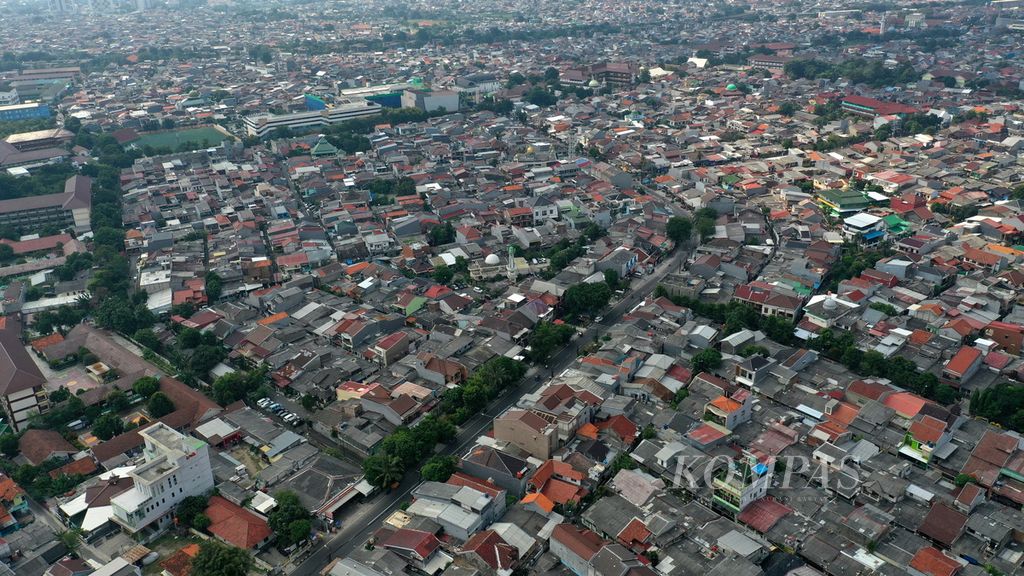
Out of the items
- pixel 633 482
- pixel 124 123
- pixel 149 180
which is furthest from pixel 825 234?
pixel 124 123

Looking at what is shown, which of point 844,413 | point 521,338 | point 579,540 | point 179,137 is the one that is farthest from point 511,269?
point 179,137

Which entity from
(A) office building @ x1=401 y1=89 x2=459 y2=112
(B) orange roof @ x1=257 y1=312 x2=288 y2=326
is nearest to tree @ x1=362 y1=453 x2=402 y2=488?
(B) orange roof @ x1=257 y1=312 x2=288 y2=326

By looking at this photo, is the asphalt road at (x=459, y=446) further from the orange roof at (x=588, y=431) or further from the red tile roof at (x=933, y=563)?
the red tile roof at (x=933, y=563)

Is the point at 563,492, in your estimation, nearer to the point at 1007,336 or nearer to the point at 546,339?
the point at 546,339

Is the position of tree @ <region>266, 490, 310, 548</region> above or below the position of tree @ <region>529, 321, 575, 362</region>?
below

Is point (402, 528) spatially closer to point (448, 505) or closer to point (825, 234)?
point (448, 505)

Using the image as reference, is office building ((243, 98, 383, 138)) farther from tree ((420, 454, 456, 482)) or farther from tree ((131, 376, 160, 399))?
tree ((420, 454, 456, 482))

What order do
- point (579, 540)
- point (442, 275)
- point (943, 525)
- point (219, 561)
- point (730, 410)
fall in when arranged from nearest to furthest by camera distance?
point (219, 561) < point (579, 540) < point (943, 525) < point (730, 410) < point (442, 275)
